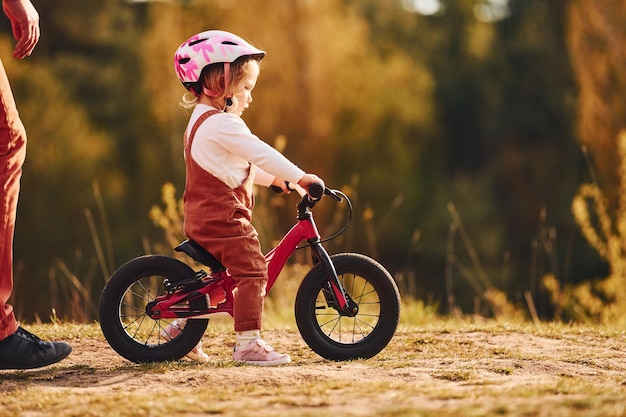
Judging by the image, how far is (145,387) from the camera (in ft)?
12.4

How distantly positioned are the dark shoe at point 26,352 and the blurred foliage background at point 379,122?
9.78 metres

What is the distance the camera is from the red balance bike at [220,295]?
171 inches

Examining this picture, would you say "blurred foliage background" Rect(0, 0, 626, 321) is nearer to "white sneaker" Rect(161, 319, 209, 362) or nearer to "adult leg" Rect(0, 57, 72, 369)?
"white sneaker" Rect(161, 319, 209, 362)

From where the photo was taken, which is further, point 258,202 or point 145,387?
point 258,202

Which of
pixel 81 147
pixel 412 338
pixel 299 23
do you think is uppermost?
pixel 299 23

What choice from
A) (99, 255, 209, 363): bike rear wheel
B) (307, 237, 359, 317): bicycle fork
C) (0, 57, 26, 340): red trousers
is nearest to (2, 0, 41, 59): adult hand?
(0, 57, 26, 340): red trousers

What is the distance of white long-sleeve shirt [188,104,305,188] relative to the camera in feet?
→ 14.0

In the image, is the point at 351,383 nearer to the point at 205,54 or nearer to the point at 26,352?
the point at 26,352

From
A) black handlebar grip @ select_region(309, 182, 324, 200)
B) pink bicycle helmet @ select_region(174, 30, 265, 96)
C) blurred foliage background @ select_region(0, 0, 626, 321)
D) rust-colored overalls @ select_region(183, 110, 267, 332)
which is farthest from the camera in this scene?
blurred foliage background @ select_region(0, 0, 626, 321)

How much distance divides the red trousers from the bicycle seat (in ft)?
2.36

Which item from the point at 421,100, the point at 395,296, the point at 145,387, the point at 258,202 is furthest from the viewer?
the point at 421,100

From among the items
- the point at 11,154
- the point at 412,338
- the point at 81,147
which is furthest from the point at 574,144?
the point at 11,154

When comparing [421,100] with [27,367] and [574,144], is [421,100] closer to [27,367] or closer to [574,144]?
[574,144]

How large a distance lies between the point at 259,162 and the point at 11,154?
3.37 ft
